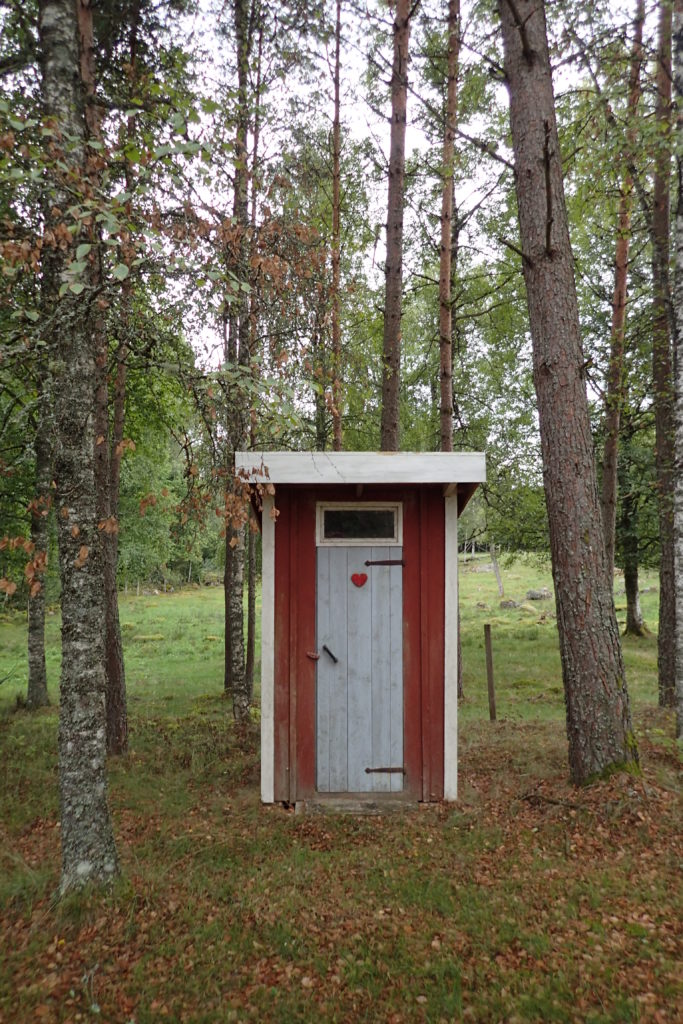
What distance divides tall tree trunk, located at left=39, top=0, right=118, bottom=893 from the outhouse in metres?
1.77

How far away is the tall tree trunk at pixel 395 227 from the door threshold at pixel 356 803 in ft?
13.4

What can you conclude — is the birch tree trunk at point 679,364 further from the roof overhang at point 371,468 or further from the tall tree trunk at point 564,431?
the roof overhang at point 371,468

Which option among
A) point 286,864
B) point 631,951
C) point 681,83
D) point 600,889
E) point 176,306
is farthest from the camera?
point 681,83

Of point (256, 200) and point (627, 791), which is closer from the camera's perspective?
point (627, 791)

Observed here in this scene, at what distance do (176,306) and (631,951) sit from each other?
483 cm

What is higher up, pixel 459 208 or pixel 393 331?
pixel 459 208

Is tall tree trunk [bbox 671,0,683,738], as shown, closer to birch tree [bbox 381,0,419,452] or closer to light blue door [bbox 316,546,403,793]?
light blue door [bbox 316,546,403,793]

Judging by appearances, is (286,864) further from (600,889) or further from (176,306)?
(176,306)

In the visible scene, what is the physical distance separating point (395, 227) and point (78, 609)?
6.47 metres

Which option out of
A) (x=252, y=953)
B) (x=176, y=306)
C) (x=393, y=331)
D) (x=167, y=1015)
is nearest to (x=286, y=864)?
(x=252, y=953)

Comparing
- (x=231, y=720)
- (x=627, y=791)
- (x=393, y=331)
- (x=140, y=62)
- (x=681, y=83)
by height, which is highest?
(x=140, y=62)

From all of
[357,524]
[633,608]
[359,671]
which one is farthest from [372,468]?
→ [633,608]

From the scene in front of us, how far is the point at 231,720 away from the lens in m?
8.08

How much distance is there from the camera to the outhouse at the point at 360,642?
5109 mm
